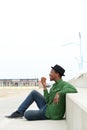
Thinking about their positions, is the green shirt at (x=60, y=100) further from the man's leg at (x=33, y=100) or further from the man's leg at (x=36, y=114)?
the man's leg at (x=33, y=100)

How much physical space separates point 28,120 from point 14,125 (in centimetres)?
124

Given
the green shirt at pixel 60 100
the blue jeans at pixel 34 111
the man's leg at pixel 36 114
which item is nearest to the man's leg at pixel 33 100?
the blue jeans at pixel 34 111

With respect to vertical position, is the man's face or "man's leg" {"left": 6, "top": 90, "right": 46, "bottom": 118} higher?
the man's face

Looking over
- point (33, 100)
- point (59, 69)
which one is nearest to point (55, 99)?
point (59, 69)

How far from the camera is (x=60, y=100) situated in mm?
13430

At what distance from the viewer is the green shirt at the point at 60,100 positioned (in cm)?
1337

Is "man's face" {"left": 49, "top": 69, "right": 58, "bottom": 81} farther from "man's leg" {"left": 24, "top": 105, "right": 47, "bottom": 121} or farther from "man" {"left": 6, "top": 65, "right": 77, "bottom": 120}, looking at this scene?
"man's leg" {"left": 24, "top": 105, "right": 47, "bottom": 121}

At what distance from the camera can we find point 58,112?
13516mm

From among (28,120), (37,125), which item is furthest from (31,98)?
(37,125)

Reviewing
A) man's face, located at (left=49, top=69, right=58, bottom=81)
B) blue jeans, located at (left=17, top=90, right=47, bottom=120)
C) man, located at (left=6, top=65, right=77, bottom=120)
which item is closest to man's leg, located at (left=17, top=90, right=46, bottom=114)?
blue jeans, located at (left=17, top=90, right=47, bottom=120)

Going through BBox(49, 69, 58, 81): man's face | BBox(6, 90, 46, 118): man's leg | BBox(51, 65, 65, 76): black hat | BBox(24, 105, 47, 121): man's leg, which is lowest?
BBox(24, 105, 47, 121): man's leg

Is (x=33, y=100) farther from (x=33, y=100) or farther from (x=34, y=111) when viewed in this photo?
(x=34, y=111)

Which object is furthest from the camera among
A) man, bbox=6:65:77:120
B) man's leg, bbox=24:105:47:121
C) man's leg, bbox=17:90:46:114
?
man's leg, bbox=17:90:46:114

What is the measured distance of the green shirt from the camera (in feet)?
43.9
